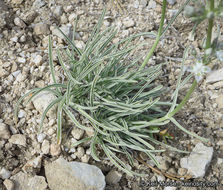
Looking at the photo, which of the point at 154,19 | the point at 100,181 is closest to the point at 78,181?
the point at 100,181

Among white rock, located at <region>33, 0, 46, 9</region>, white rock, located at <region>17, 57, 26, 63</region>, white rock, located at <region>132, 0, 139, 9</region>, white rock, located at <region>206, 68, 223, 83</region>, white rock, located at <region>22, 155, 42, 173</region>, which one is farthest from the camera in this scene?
white rock, located at <region>132, 0, 139, 9</region>

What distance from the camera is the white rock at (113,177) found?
201 centimetres

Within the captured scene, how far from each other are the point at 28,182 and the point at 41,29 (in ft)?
4.97

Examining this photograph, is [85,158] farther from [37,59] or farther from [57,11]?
[57,11]

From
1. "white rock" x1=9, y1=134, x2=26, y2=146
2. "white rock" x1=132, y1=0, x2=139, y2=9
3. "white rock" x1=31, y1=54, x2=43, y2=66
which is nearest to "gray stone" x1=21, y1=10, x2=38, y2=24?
"white rock" x1=31, y1=54, x2=43, y2=66

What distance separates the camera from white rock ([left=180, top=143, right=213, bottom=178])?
204cm

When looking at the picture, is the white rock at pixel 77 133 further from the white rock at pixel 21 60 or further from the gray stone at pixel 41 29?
the gray stone at pixel 41 29

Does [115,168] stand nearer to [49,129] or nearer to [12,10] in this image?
[49,129]

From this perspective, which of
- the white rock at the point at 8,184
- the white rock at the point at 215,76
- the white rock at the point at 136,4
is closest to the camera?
the white rock at the point at 8,184

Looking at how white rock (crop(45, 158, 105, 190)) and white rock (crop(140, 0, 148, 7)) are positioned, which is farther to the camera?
white rock (crop(140, 0, 148, 7))

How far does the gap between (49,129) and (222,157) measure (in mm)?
1459

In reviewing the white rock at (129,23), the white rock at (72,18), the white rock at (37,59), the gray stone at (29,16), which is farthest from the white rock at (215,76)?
the gray stone at (29,16)

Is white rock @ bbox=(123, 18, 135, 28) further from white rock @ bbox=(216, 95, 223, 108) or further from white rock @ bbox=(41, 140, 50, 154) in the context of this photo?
white rock @ bbox=(41, 140, 50, 154)

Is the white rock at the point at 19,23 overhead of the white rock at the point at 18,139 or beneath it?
overhead
